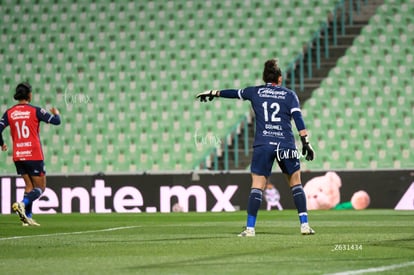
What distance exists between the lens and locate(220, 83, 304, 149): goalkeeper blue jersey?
33.7ft

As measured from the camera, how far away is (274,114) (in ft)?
33.8

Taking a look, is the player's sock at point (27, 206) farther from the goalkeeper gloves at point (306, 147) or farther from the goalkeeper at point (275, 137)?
the goalkeeper gloves at point (306, 147)

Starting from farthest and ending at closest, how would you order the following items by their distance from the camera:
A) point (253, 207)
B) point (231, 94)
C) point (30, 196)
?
point (30, 196)
point (231, 94)
point (253, 207)

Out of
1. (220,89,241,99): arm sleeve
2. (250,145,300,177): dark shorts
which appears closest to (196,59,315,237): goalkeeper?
(250,145,300,177): dark shorts

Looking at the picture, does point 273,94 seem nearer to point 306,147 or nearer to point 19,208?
point 306,147

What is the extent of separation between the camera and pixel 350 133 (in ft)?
75.2

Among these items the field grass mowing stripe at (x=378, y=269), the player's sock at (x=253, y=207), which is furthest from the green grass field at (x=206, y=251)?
the player's sock at (x=253, y=207)

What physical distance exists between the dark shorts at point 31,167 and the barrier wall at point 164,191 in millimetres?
6936

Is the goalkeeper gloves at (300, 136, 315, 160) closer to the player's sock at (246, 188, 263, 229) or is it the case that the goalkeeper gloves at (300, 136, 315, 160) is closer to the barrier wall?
the player's sock at (246, 188, 263, 229)

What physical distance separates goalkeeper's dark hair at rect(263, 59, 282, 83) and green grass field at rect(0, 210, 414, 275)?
1.76 meters

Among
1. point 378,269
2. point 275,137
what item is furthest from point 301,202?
point 378,269

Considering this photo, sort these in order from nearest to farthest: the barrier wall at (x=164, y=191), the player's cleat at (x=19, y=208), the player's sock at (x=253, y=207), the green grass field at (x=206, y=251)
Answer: the green grass field at (x=206, y=251), the player's sock at (x=253, y=207), the player's cleat at (x=19, y=208), the barrier wall at (x=164, y=191)

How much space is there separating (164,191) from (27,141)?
7.50 metres

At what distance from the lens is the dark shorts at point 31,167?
43.9 feet
